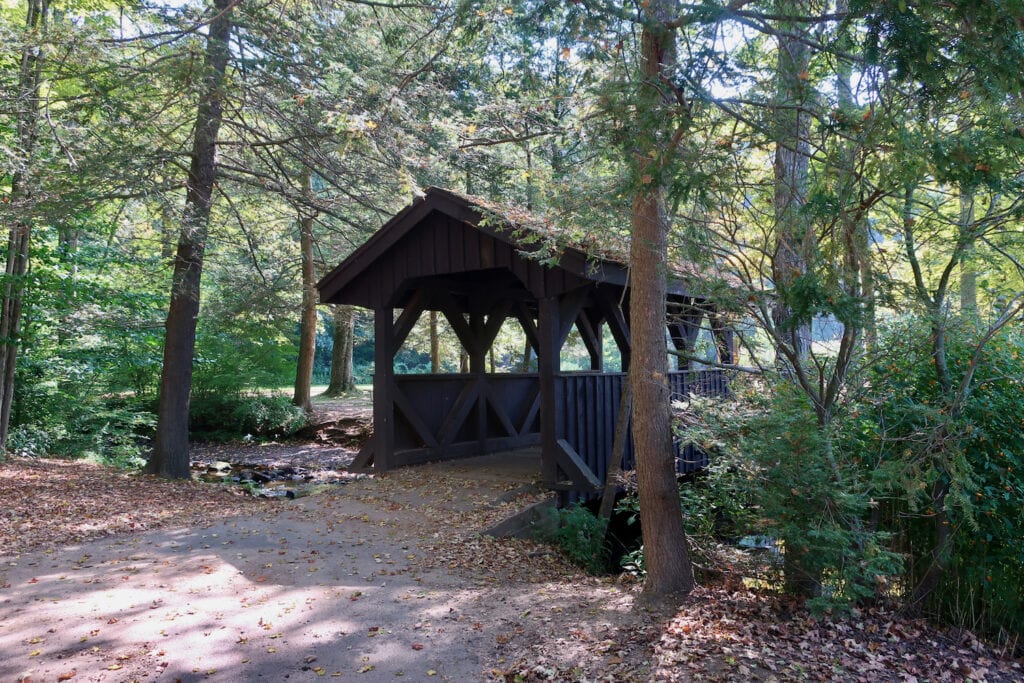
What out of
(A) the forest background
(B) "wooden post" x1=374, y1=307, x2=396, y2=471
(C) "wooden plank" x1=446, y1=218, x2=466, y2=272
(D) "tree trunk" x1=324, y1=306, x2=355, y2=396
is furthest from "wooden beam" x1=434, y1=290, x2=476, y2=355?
(D) "tree trunk" x1=324, y1=306, x2=355, y2=396

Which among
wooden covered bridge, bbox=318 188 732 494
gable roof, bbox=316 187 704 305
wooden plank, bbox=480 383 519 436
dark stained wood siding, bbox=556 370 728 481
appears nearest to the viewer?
gable roof, bbox=316 187 704 305

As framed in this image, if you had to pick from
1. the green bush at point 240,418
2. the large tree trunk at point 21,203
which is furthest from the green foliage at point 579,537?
the green bush at point 240,418

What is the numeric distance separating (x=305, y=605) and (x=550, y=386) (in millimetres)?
4251

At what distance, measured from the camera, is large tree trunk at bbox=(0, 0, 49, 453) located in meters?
8.74

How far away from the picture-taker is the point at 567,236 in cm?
680

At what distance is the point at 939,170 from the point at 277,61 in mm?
8900

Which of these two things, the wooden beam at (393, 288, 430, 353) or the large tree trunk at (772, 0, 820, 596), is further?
the wooden beam at (393, 288, 430, 353)

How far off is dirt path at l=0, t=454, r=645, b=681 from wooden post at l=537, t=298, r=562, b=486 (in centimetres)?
110

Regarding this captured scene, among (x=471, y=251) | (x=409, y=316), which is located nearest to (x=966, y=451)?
(x=471, y=251)

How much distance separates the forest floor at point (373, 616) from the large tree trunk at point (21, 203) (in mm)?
4178

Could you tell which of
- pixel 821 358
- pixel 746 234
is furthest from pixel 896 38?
pixel 821 358

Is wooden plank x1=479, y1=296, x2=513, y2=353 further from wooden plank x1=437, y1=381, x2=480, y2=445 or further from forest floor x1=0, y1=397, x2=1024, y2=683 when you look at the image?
forest floor x1=0, y1=397, x2=1024, y2=683

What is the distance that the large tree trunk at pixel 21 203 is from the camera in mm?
8742

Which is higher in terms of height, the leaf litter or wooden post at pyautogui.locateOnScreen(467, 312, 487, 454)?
wooden post at pyautogui.locateOnScreen(467, 312, 487, 454)
